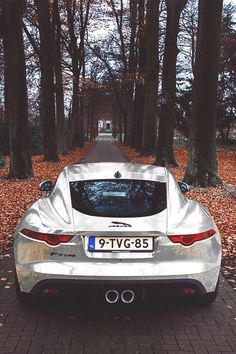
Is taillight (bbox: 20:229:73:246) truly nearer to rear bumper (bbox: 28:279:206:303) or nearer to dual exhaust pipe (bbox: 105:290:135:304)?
rear bumper (bbox: 28:279:206:303)

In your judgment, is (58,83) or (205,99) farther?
(58,83)

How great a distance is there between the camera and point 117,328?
14.7 ft

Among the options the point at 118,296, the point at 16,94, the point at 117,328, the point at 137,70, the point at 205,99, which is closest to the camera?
the point at 118,296

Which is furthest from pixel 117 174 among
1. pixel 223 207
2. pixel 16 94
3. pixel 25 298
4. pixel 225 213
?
pixel 16 94

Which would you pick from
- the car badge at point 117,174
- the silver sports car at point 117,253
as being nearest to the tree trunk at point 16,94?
the car badge at point 117,174

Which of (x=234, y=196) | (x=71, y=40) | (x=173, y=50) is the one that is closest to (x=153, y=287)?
(x=234, y=196)

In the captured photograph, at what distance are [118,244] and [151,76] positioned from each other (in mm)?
23043

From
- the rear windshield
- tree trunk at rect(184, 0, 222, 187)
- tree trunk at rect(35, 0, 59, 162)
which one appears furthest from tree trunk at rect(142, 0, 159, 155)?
the rear windshield

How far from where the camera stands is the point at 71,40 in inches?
1430

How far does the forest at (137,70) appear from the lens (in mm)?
14320

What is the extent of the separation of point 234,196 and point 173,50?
10.5 metres

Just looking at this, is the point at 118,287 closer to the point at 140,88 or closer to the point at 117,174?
the point at 117,174

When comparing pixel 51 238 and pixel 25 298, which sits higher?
pixel 51 238

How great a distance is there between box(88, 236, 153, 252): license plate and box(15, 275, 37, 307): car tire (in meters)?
0.77
